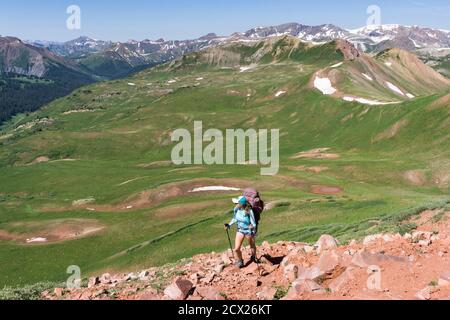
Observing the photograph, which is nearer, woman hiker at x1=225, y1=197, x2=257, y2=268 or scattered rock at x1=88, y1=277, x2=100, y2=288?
woman hiker at x1=225, y1=197, x2=257, y2=268

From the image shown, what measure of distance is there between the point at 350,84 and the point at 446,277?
161 metres

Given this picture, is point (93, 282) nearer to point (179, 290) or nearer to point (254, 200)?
point (179, 290)

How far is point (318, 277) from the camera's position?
1736 centimetres

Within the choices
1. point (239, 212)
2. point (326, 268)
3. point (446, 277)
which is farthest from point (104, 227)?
point (446, 277)

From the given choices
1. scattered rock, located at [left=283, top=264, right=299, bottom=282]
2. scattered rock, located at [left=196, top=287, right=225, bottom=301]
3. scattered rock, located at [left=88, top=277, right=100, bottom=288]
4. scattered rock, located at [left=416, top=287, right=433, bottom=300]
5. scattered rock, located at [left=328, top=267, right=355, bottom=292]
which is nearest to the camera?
scattered rock, located at [left=416, top=287, right=433, bottom=300]

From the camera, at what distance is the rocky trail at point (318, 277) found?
15812 mm

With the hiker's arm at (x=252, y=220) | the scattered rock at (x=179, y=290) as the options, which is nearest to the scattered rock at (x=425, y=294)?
the hiker's arm at (x=252, y=220)

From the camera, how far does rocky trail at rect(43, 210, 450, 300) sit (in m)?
15.8

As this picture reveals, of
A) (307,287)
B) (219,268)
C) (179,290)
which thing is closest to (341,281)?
(307,287)

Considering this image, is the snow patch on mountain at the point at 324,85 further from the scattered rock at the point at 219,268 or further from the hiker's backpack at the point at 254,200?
the scattered rock at the point at 219,268

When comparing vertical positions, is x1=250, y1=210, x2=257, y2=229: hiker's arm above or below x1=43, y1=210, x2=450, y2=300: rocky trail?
above

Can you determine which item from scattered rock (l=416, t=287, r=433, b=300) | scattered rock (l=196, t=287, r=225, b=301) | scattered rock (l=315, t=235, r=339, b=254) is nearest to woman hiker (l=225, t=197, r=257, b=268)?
scattered rock (l=315, t=235, r=339, b=254)

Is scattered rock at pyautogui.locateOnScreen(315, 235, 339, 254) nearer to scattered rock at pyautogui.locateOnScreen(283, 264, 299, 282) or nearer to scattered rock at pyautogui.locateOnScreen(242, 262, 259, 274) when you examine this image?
scattered rock at pyautogui.locateOnScreen(283, 264, 299, 282)
